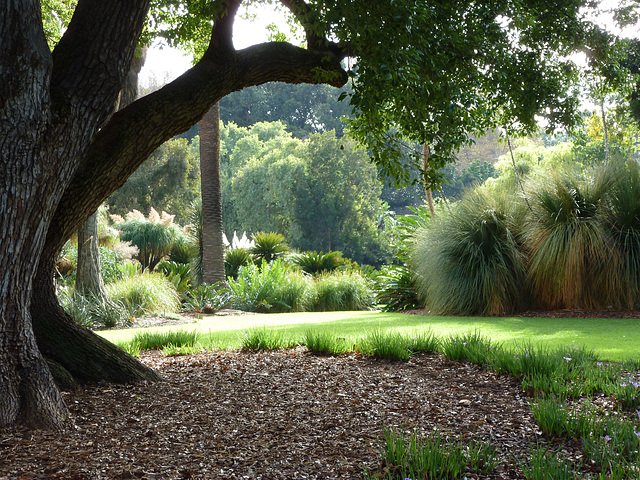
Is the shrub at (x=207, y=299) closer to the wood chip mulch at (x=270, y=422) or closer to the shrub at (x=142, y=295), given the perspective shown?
the shrub at (x=142, y=295)

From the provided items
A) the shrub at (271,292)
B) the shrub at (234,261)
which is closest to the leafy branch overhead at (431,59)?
the shrub at (271,292)

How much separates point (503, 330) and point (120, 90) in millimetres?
5131

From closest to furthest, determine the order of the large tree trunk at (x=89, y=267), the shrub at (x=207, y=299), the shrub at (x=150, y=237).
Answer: the large tree trunk at (x=89, y=267), the shrub at (x=207, y=299), the shrub at (x=150, y=237)

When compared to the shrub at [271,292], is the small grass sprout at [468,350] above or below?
below

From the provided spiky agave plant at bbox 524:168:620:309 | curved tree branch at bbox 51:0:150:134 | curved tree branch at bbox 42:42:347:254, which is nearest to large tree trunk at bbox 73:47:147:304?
curved tree branch at bbox 42:42:347:254

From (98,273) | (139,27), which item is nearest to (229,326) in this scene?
(98,273)

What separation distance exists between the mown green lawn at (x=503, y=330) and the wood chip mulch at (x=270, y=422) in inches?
54.8

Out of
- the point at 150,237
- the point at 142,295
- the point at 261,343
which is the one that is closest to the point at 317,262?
the point at 150,237

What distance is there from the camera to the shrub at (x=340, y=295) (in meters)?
13.9

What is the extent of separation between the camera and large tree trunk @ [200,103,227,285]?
13867 millimetres

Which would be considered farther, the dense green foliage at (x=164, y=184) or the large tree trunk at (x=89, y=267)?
the dense green foliage at (x=164, y=184)

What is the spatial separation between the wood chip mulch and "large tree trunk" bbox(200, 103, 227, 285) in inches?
347

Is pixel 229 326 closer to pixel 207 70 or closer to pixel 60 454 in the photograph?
pixel 207 70

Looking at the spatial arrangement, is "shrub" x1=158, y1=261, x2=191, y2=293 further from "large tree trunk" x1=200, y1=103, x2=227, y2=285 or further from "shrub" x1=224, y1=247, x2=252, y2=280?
"shrub" x1=224, y1=247, x2=252, y2=280
